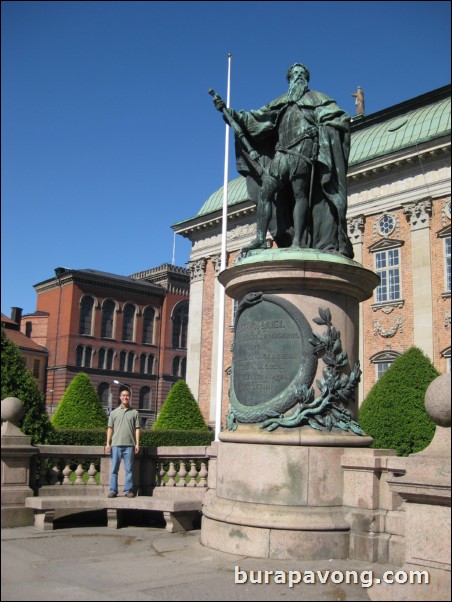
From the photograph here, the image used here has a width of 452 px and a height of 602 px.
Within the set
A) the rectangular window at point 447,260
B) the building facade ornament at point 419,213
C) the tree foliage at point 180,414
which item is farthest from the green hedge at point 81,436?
the building facade ornament at point 419,213

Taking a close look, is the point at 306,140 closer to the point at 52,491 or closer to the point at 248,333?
the point at 248,333

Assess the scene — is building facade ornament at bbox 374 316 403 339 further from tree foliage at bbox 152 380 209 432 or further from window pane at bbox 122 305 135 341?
window pane at bbox 122 305 135 341

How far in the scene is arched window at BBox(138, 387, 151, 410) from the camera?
254 feet

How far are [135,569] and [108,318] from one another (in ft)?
233

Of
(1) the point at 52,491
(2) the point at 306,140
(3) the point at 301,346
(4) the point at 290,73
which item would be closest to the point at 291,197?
(2) the point at 306,140

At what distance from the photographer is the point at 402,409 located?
19.2 meters

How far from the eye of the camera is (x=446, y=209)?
30.6 metres

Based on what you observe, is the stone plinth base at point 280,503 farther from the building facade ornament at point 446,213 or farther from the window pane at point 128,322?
the window pane at point 128,322

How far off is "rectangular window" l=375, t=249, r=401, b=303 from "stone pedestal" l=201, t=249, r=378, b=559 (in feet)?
81.2

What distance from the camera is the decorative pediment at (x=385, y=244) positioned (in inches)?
1272

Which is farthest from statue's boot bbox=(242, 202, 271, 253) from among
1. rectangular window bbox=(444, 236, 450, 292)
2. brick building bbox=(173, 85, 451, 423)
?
rectangular window bbox=(444, 236, 450, 292)

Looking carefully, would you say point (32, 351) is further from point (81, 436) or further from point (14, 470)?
point (14, 470)

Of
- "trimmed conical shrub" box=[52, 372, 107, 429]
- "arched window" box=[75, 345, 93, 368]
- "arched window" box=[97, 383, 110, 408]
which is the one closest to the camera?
"trimmed conical shrub" box=[52, 372, 107, 429]

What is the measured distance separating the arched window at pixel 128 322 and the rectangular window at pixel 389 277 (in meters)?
48.5
